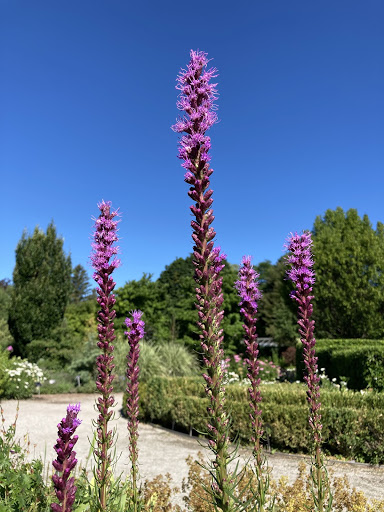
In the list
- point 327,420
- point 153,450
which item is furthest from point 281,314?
point 153,450

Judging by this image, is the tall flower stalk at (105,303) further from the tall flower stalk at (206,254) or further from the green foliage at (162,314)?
the green foliage at (162,314)

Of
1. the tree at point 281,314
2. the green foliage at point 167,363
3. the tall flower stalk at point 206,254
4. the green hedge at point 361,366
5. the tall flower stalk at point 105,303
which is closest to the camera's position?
the tall flower stalk at point 206,254

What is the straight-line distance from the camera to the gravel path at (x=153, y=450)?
6.67 metres

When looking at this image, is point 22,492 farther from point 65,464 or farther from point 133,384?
point 65,464

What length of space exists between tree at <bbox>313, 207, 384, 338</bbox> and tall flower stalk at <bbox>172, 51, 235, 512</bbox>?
17002 millimetres

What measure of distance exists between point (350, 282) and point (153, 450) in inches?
526

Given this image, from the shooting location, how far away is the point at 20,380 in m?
15.4

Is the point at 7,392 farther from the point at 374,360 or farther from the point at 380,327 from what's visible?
the point at 380,327

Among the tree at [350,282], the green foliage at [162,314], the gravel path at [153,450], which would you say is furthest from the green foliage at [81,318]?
the tree at [350,282]

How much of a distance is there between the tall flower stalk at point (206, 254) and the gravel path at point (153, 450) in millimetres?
2352

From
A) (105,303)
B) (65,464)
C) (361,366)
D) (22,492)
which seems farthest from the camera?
(361,366)

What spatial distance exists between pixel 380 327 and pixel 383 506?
619 inches

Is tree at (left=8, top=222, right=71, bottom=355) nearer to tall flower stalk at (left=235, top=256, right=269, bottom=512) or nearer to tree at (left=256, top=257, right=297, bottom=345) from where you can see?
tree at (left=256, top=257, right=297, bottom=345)

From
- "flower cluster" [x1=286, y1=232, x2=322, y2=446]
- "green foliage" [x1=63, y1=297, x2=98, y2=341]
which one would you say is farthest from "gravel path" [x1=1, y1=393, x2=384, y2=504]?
"green foliage" [x1=63, y1=297, x2=98, y2=341]
